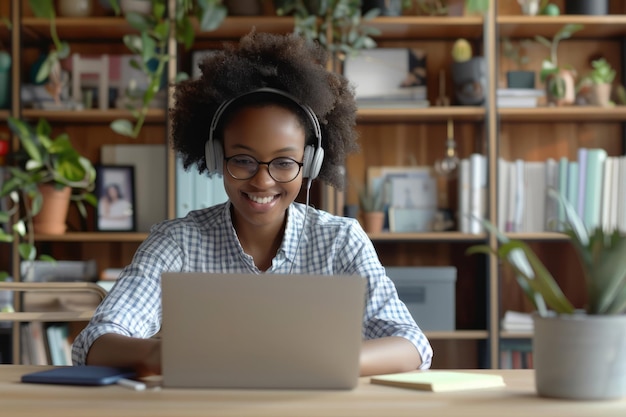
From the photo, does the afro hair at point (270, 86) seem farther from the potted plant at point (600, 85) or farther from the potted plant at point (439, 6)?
the potted plant at point (600, 85)

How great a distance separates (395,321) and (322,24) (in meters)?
1.93

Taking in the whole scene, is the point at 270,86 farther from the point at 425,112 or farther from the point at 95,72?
the point at 95,72

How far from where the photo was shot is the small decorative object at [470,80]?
3.27 m

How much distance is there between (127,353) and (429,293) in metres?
2.12

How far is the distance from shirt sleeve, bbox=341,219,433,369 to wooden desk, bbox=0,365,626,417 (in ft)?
1.17

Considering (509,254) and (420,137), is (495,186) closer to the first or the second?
(420,137)

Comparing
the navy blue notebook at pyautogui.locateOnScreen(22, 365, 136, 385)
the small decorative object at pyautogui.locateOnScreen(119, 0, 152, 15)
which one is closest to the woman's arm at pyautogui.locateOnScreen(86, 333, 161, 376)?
the navy blue notebook at pyautogui.locateOnScreen(22, 365, 136, 385)

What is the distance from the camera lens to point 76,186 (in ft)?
10.8

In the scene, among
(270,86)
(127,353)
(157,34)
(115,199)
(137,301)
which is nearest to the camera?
(127,353)

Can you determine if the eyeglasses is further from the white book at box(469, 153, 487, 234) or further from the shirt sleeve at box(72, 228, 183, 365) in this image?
the white book at box(469, 153, 487, 234)

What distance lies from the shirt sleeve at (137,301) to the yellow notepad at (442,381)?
19.4 inches

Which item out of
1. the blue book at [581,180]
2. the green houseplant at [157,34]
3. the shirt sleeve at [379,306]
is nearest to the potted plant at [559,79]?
the blue book at [581,180]

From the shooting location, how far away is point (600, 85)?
10.9 ft

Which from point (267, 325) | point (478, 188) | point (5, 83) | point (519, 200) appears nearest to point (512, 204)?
point (519, 200)
